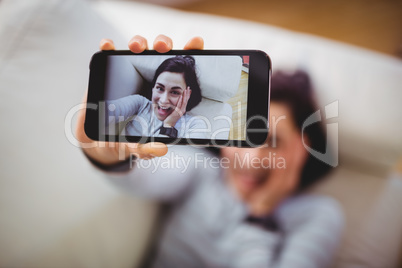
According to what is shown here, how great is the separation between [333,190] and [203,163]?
38 centimetres

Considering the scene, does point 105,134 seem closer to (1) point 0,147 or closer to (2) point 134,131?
(2) point 134,131

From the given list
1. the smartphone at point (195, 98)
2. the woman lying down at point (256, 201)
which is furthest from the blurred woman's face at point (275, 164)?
the smartphone at point (195, 98)

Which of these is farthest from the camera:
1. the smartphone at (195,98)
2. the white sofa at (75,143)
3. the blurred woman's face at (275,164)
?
the blurred woman's face at (275,164)

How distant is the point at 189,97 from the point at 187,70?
4cm

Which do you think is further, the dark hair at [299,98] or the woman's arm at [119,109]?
the dark hair at [299,98]

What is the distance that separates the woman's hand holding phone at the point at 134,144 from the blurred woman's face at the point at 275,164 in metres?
0.26

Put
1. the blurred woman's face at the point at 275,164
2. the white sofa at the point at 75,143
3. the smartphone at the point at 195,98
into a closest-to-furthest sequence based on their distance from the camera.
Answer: the smartphone at the point at 195,98 < the white sofa at the point at 75,143 < the blurred woman's face at the point at 275,164

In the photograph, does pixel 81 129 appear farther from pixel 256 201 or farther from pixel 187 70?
pixel 256 201

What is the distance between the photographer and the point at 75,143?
550 millimetres

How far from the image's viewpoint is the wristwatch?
39 centimetres

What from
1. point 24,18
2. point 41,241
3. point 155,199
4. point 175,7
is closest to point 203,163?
point 155,199

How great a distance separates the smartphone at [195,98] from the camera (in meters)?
0.39

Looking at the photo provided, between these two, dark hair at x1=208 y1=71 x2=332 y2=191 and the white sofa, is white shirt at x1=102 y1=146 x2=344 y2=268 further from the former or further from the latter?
dark hair at x1=208 y1=71 x2=332 y2=191

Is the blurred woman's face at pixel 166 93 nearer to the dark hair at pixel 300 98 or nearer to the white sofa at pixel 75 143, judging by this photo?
the white sofa at pixel 75 143
